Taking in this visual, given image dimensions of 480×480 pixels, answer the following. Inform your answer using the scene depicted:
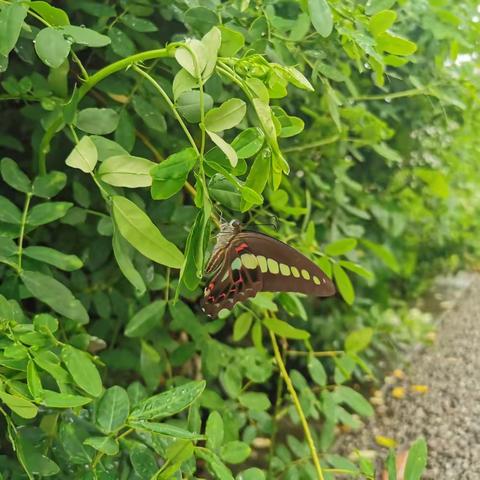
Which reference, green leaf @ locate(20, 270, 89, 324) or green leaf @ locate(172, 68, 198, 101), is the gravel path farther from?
green leaf @ locate(172, 68, 198, 101)

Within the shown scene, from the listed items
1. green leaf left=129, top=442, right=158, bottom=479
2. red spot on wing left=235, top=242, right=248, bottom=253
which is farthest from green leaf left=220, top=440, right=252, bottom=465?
red spot on wing left=235, top=242, right=248, bottom=253

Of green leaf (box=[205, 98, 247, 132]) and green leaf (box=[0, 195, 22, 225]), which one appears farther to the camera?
green leaf (box=[0, 195, 22, 225])

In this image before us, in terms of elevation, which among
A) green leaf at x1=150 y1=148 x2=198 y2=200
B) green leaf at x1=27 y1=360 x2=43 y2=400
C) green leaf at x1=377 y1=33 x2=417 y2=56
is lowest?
green leaf at x1=27 y1=360 x2=43 y2=400

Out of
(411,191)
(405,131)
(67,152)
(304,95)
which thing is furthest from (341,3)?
(411,191)

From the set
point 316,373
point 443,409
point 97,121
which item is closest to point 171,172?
point 97,121

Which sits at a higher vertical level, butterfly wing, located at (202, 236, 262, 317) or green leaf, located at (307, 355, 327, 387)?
butterfly wing, located at (202, 236, 262, 317)

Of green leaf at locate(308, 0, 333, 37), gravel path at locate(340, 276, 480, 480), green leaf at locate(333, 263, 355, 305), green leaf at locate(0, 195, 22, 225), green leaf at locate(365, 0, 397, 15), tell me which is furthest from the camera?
gravel path at locate(340, 276, 480, 480)

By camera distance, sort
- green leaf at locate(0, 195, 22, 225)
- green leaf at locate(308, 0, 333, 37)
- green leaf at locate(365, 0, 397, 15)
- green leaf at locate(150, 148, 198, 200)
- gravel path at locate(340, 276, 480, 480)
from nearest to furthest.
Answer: green leaf at locate(150, 148, 198, 200) → green leaf at locate(308, 0, 333, 37) → green leaf at locate(0, 195, 22, 225) → green leaf at locate(365, 0, 397, 15) → gravel path at locate(340, 276, 480, 480)
